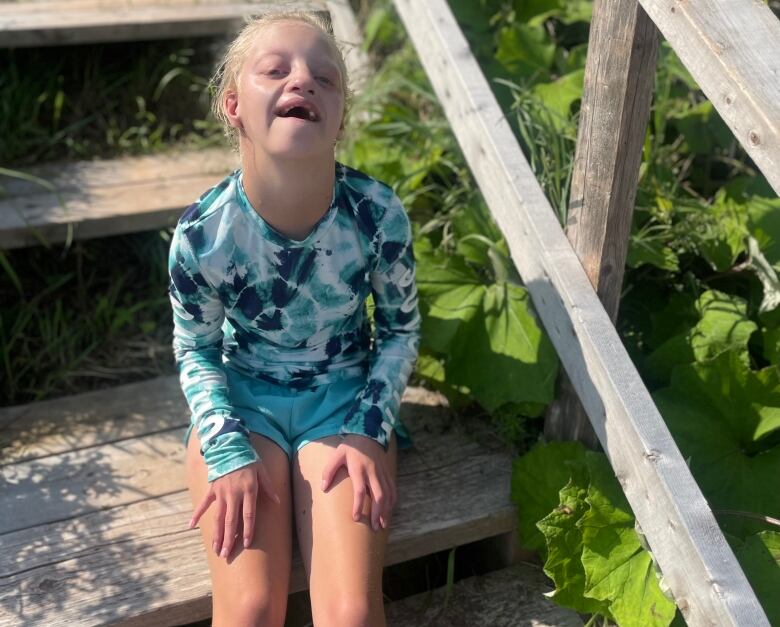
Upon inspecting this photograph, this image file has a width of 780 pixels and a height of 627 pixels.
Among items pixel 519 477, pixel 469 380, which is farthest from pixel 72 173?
pixel 519 477

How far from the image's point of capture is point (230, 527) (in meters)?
1.79

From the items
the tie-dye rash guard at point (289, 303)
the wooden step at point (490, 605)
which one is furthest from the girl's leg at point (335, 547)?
the wooden step at point (490, 605)

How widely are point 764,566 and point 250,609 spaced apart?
36.8 inches

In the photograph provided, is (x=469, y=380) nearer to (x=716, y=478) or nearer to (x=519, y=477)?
(x=519, y=477)

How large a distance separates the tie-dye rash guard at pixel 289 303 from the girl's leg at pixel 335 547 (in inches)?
4.5

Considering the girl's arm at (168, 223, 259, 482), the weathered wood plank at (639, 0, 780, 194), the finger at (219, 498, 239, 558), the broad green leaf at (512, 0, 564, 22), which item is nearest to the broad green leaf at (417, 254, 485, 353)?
the girl's arm at (168, 223, 259, 482)

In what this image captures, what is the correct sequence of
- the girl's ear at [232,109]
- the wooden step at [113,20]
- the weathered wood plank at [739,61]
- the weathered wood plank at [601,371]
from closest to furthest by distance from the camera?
1. the weathered wood plank at [739,61]
2. the weathered wood plank at [601,371]
3. the girl's ear at [232,109]
4. the wooden step at [113,20]

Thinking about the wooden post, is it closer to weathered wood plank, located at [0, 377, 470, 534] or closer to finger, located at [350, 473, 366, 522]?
weathered wood plank, located at [0, 377, 470, 534]

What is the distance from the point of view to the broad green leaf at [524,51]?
2.81 meters

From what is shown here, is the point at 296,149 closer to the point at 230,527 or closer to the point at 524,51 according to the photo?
the point at 230,527

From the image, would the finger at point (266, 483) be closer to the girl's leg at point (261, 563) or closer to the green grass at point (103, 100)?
the girl's leg at point (261, 563)

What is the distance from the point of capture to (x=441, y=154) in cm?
277

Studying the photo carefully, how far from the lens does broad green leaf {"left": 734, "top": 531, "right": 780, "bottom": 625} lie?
1733mm

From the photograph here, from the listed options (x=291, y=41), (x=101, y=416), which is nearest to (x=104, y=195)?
(x=101, y=416)
